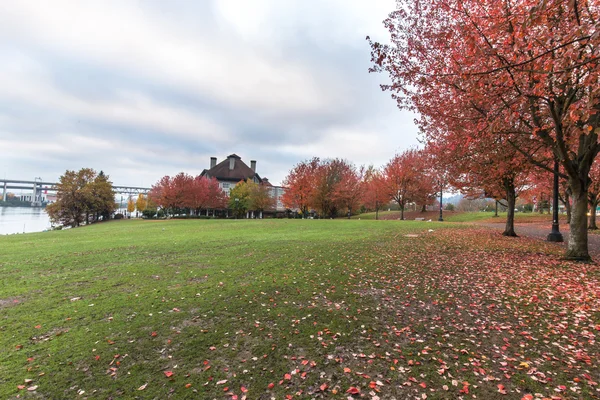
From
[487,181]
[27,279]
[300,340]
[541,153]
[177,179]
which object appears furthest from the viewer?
[177,179]

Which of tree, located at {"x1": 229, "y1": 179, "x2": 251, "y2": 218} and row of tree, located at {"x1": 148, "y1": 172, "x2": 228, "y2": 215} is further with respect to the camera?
tree, located at {"x1": 229, "y1": 179, "x2": 251, "y2": 218}

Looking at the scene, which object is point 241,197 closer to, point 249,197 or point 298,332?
point 249,197

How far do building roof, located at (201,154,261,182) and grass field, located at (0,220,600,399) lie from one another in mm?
70336

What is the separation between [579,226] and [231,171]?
247ft

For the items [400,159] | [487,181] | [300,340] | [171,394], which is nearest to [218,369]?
[171,394]

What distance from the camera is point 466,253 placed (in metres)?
10.6

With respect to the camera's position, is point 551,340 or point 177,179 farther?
point 177,179

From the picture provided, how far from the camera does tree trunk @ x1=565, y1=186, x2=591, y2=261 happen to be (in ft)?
29.4

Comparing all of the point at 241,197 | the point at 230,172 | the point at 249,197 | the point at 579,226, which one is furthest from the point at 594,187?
the point at 230,172

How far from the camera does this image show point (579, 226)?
29.7 ft

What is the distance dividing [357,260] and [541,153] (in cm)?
1080

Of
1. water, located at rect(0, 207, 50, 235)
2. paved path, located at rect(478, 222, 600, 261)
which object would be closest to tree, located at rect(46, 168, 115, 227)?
water, located at rect(0, 207, 50, 235)

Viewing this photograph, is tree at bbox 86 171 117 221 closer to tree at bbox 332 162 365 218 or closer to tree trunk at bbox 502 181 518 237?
tree at bbox 332 162 365 218

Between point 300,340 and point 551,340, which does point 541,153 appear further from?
point 300,340
